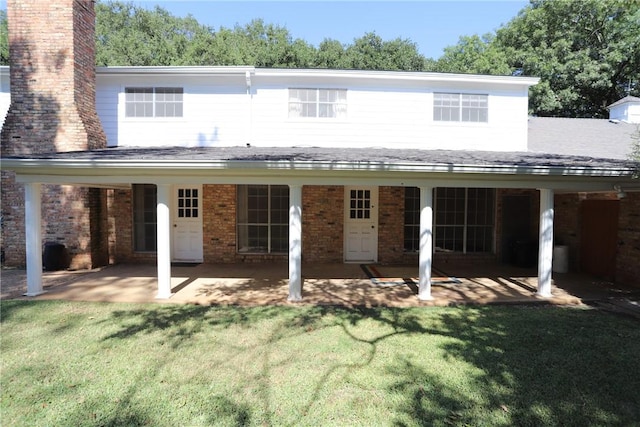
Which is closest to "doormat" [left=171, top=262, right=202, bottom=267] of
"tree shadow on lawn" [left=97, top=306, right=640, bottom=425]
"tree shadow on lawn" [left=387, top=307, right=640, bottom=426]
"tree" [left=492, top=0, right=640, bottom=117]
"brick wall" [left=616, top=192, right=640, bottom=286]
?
"tree shadow on lawn" [left=97, top=306, right=640, bottom=425]

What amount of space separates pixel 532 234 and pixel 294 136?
7.82 m

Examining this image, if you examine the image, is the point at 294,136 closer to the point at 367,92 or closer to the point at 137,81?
the point at 367,92

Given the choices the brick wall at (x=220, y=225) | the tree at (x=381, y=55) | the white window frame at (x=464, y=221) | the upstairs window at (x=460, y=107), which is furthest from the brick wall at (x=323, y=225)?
the tree at (x=381, y=55)

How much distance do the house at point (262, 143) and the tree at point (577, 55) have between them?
11627mm

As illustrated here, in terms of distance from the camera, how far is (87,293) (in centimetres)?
683

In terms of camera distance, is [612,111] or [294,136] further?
[612,111]

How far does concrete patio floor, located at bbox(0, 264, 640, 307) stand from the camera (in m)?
6.57

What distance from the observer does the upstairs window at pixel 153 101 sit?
32.5 ft

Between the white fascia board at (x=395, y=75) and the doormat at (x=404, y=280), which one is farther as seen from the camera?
the white fascia board at (x=395, y=75)

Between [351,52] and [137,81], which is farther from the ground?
[351,52]

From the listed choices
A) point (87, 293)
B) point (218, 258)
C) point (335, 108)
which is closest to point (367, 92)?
point (335, 108)

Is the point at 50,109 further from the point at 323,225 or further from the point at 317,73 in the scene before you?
the point at 323,225

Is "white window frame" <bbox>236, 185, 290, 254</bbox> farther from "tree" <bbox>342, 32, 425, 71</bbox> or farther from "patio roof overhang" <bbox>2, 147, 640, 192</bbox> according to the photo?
"tree" <bbox>342, 32, 425, 71</bbox>

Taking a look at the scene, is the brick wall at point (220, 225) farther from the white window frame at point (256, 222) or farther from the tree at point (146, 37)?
the tree at point (146, 37)
